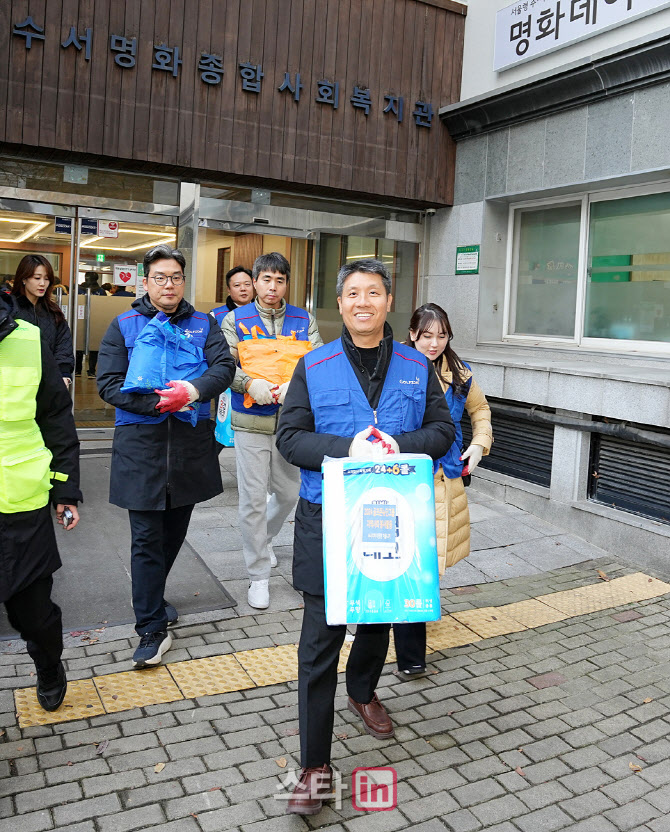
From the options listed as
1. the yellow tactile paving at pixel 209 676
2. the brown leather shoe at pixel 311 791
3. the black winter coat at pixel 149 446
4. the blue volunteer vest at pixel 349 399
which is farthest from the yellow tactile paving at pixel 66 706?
the blue volunteer vest at pixel 349 399

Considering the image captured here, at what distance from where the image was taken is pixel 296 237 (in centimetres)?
1017

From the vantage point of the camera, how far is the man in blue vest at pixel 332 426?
2945mm

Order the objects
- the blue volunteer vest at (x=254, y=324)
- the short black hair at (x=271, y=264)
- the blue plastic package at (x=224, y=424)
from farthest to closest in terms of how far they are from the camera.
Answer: the blue plastic package at (x=224, y=424) → the blue volunteer vest at (x=254, y=324) → the short black hair at (x=271, y=264)

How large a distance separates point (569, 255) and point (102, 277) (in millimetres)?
5440

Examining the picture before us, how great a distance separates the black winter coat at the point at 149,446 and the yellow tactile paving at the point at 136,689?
819 millimetres

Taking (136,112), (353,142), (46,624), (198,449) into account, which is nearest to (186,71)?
(136,112)

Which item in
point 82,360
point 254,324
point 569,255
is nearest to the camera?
point 254,324

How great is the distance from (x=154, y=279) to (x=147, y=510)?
1152 millimetres

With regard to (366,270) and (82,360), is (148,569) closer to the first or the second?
(366,270)

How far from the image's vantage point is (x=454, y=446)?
4164mm

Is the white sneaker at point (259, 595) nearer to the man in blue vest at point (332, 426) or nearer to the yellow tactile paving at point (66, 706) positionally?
the yellow tactile paving at point (66, 706)

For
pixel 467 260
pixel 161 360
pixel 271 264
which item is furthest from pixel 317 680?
pixel 467 260

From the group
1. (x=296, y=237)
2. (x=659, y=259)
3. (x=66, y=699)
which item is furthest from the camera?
(x=296, y=237)

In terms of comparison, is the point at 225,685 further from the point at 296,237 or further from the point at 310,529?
the point at 296,237
